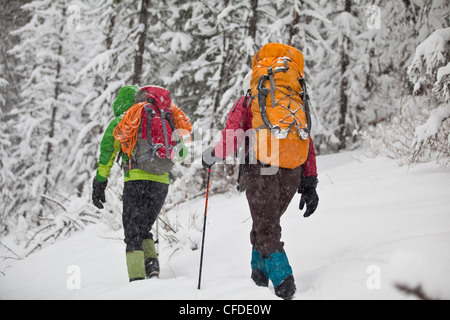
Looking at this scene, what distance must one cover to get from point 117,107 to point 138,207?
135cm

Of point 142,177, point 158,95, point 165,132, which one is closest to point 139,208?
point 142,177

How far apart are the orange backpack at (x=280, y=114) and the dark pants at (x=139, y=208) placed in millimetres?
1393

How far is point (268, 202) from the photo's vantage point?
2873 mm

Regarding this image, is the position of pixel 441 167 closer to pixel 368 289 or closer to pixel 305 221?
pixel 305 221

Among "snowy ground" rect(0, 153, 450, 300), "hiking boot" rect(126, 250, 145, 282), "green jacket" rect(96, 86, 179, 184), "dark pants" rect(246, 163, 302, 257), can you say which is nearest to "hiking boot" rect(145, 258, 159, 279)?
"hiking boot" rect(126, 250, 145, 282)

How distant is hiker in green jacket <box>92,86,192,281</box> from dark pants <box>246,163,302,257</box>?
1.19 meters

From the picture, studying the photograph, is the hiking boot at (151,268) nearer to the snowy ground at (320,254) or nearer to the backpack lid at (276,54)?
the snowy ground at (320,254)

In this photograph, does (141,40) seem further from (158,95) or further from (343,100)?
(343,100)

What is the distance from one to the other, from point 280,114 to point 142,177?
1694 mm

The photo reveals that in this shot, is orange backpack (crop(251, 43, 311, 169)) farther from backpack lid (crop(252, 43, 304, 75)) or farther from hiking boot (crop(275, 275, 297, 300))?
hiking boot (crop(275, 275, 297, 300))

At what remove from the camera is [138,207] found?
3.55 m

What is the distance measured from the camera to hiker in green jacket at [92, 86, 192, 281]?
11.5ft
